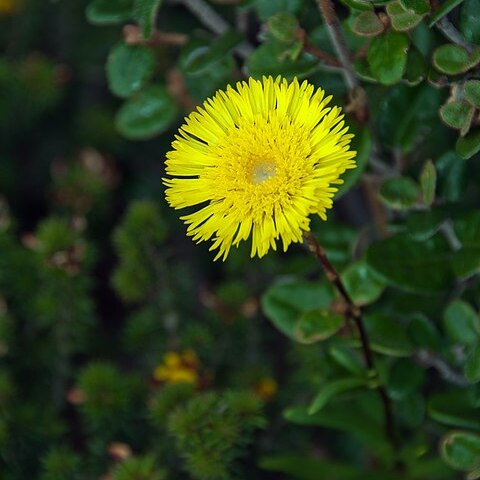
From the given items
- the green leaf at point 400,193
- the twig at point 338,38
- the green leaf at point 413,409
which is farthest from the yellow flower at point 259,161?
the green leaf at point 413,409

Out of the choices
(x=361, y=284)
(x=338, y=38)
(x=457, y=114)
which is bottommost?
(x=361, y=284)

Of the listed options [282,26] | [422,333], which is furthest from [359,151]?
[422,333]

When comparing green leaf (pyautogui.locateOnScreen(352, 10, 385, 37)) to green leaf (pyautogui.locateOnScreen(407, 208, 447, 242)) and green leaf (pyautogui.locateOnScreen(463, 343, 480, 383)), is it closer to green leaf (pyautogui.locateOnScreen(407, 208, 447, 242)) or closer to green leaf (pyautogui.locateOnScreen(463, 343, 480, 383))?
green leaf (pyautogui.locateOnScreen(407, 208, 447, 242))

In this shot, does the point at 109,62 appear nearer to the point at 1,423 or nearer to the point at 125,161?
the point at 1,423

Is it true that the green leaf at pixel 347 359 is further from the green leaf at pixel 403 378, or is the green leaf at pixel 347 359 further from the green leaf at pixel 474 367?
the green leaf at pixel 474 367

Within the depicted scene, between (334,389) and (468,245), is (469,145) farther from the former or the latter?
(334,389)

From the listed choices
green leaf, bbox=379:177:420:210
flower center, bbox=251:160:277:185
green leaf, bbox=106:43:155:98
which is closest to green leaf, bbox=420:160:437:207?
green leaf, bbox=379:177:420:210
